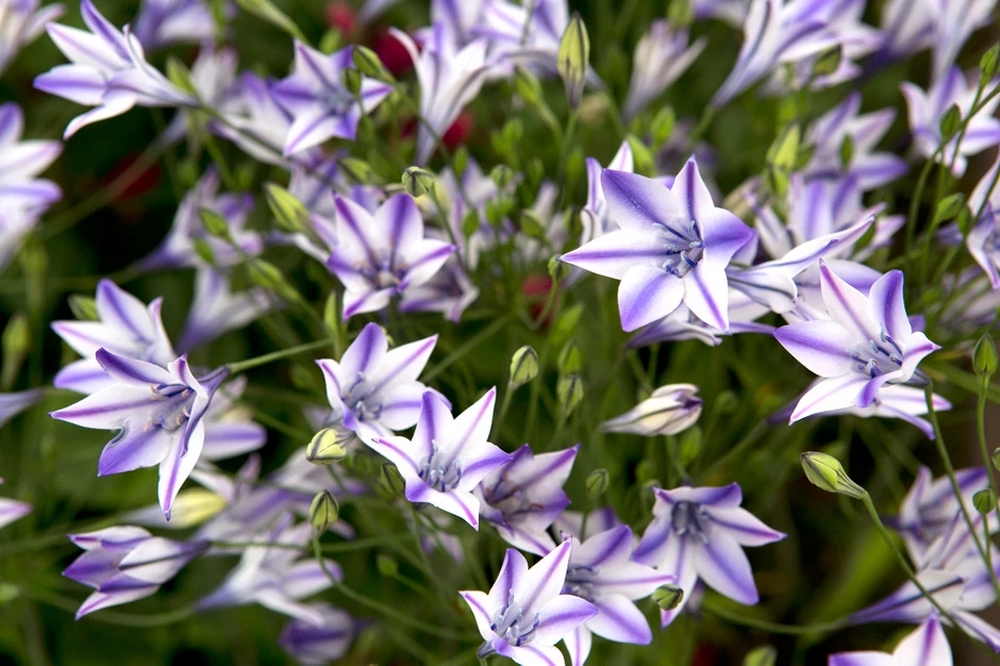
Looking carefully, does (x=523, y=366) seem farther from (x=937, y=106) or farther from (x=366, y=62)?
(x=937, y=106)

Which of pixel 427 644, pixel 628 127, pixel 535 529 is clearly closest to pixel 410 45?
pixel 628 127

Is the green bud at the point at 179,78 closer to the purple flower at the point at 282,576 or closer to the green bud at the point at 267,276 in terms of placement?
the green bud at the point at 267,276

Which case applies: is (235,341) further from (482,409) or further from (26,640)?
(482,409)

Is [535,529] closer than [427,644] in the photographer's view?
Yes

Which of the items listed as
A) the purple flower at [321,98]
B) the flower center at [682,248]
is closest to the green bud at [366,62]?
the purple flower at [321,98]

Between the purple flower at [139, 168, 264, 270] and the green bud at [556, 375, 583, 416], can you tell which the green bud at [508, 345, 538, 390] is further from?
the purple flower at [139, 168, 264, 270]

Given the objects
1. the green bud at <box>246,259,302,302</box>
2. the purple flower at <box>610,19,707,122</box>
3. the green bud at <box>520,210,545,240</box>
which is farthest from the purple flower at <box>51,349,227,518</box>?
the purple flower at <box>610,19,707,122</box>
